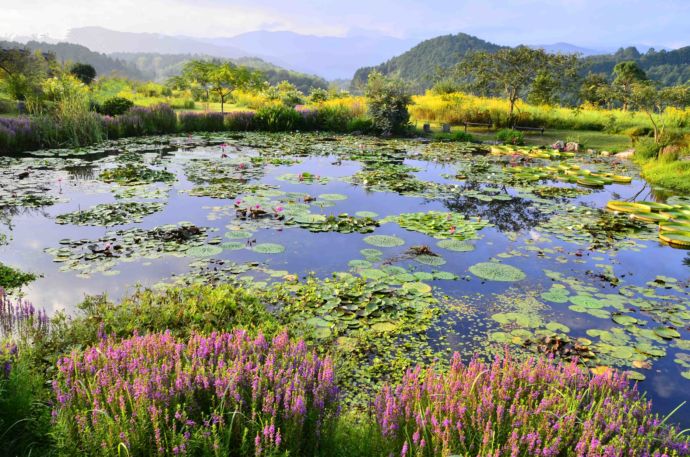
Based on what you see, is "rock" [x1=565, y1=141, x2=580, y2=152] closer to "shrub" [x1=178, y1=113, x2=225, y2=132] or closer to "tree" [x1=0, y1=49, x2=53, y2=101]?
"shrub" [x1=178, y1=113, x2=225, y2=132]

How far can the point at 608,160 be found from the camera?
14359mm

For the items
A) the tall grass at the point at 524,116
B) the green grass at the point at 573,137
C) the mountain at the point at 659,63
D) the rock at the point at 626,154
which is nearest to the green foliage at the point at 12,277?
the green grass at the point at 573,137

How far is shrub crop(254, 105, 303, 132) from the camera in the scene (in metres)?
18.3

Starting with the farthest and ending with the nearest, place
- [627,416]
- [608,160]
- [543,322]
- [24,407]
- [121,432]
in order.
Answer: [608,160]
[543,322]
[24,407]
[627,416]
[121,432]

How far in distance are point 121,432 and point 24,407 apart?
81cm

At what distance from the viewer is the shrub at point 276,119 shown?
18344 millimetres

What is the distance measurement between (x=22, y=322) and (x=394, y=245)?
4228 millimetres

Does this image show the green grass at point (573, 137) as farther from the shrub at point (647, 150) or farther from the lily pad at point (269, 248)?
the lily pad at point (269, 248)

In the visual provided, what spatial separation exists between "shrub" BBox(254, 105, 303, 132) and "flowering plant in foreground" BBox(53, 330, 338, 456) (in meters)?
16.7

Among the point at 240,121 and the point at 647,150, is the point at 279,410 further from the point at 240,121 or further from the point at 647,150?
the point at 240,121

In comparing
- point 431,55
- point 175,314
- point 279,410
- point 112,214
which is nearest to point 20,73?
point 112,214

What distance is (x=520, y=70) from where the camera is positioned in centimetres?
2061

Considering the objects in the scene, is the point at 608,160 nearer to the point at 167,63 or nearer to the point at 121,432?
the point at 121,432

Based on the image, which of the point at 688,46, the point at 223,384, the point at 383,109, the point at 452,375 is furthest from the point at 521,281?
the point at 688,46
